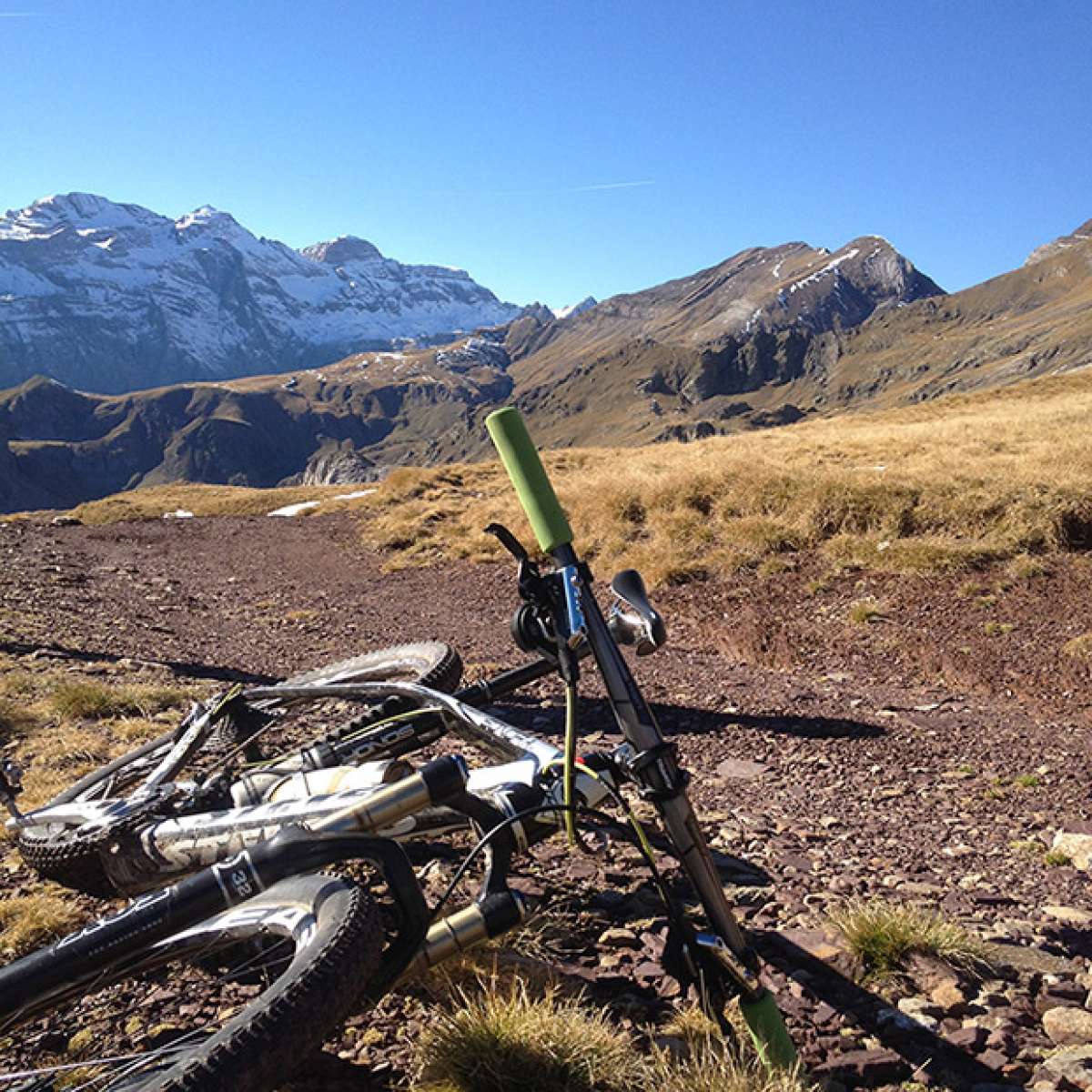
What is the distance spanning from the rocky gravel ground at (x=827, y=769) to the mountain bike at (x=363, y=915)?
0.61 m

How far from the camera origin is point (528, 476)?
2658 millimetres

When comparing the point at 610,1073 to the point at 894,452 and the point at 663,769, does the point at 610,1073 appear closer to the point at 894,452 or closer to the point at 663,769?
the point at 663,769

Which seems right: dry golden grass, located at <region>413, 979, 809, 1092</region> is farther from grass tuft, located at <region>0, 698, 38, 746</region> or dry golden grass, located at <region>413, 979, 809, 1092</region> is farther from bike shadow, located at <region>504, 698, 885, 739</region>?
grass tuft, located at <region>0, 698, 38, 746</region>

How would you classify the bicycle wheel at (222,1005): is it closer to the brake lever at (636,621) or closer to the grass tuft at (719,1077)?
the grass tuft at (719,1077)

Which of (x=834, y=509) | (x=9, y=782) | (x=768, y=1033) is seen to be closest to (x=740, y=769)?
(x=768, y=1033)

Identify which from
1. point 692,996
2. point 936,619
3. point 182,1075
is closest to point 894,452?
point 936,619

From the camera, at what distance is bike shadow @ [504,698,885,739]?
22.9ft

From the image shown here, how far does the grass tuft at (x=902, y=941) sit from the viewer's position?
10.9 feet

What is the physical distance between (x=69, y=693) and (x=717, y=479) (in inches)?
467

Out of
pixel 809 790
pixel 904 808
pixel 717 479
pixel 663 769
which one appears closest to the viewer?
pixel 663 769

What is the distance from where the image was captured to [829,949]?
350 centimetres

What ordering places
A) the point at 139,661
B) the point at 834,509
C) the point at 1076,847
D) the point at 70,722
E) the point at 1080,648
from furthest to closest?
the point at 834,509 → the point at 139,661 → the point at 1080,648 → the point at 70,722 → the point at 1076,847

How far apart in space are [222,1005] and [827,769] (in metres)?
4.60

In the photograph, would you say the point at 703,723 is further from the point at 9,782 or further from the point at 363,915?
the point at 363,915
